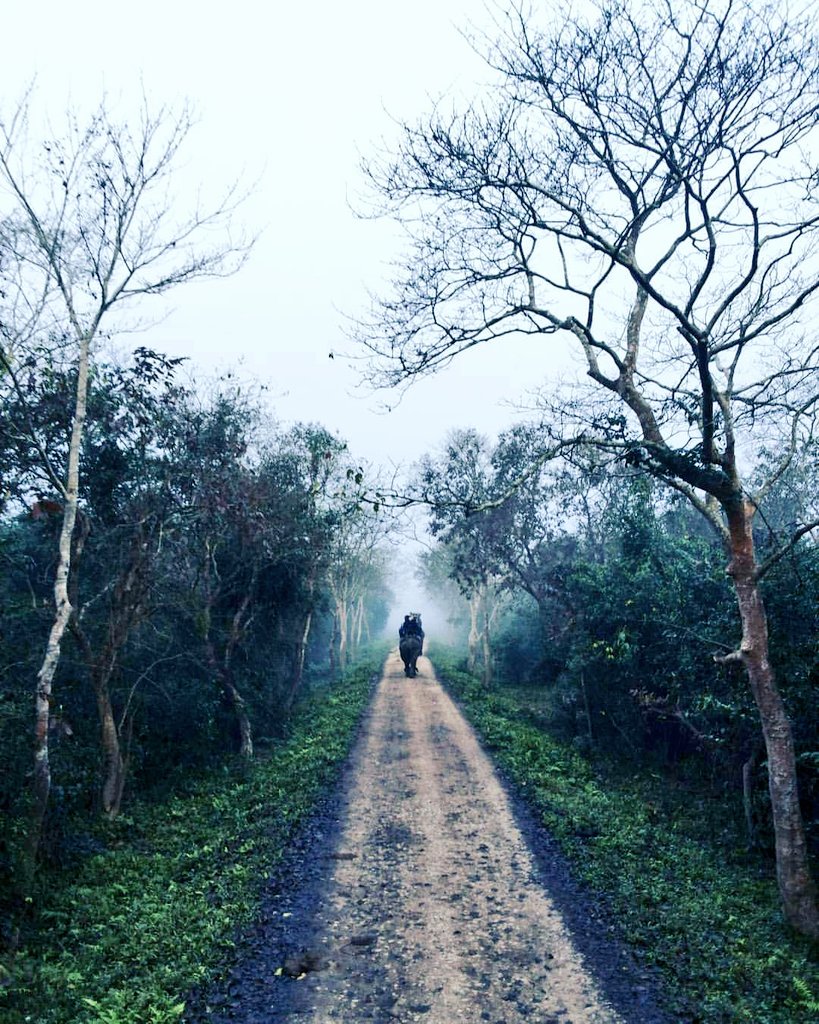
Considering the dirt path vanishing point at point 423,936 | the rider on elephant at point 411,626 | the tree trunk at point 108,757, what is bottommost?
the dirt path vanishing point at point 423,936

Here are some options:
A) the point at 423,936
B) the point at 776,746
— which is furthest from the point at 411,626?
the point at 423,936

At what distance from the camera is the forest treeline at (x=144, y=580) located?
11.4 meters

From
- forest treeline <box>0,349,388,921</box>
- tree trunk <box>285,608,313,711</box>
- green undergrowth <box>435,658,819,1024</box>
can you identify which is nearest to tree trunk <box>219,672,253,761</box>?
forest treeline <box>0,349,388,921</box>

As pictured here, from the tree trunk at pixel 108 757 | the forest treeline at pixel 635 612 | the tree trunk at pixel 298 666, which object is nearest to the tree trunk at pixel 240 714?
the tree trunk at pixel 298 666

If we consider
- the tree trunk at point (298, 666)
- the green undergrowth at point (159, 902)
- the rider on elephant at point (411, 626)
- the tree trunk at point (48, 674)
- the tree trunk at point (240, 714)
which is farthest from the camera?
the rider on elephant at point (411, 626)

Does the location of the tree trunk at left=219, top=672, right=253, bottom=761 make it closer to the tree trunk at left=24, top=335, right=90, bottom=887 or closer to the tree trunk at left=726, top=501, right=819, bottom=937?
the tree trunk at left=24, top=335, right=90, bottom=887

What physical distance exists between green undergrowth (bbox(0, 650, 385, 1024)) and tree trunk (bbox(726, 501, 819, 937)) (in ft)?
23.0

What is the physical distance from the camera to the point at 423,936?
Answer: 7.81 meters

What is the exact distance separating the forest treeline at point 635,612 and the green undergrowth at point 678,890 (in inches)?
53.5

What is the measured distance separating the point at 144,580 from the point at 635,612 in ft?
39.0

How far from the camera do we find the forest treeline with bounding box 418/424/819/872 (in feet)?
36.1

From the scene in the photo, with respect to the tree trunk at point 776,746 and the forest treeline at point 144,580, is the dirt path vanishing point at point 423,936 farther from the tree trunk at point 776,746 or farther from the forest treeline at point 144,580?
the forest treeline at point 144,580

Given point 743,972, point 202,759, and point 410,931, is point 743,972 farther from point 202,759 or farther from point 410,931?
point 202,759

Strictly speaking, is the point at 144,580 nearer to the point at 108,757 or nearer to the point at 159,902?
the point at 108,757
